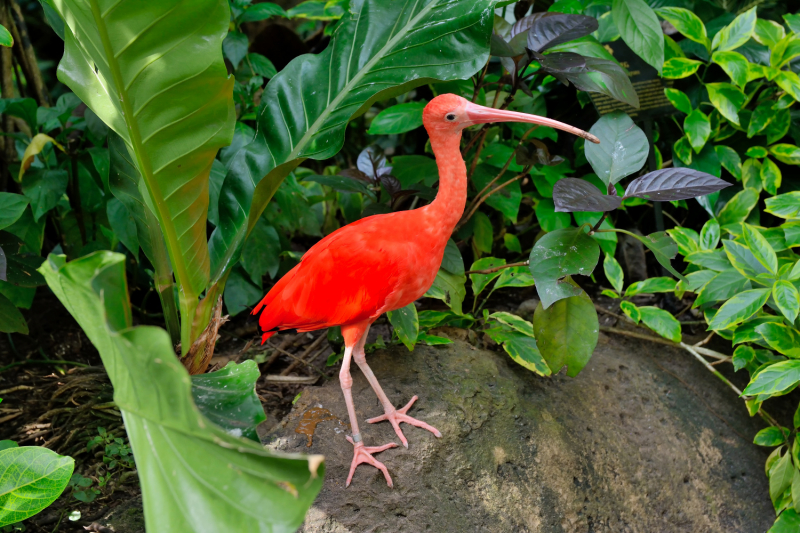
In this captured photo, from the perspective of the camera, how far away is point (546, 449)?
2.36 meters

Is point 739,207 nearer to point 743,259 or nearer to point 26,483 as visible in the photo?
point 743,259

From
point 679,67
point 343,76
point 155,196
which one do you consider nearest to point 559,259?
point 343,76

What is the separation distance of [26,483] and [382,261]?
4.09ft

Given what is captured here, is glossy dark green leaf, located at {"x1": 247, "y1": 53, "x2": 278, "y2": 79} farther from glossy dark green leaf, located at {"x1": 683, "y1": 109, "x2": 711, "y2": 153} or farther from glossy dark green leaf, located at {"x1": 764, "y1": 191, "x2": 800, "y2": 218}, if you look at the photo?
glossy dark green leaf, located at {"x1": 764, "y1": 191, "x2": 800, "y2": 218}

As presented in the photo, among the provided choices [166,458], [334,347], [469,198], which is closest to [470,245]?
[469,198]

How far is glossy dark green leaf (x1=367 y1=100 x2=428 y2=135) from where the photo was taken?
2.85 meters

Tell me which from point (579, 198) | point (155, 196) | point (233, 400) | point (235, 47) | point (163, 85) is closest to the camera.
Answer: point (233, 400)

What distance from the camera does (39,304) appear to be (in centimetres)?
316

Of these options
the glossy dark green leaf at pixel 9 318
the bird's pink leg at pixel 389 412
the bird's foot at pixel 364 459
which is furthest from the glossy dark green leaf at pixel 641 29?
the glossy dark green leaf at pixel 9 318

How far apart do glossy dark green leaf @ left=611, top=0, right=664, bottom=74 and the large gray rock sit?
1.39 meters

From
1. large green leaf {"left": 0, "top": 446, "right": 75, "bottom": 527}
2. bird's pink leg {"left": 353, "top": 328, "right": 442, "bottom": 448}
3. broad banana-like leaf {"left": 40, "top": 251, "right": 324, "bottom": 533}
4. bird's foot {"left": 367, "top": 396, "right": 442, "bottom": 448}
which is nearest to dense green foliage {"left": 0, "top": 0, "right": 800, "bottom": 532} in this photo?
broad banana-like leaf {"left": 40, "top": 251, "right": 324, "bottom": 533}

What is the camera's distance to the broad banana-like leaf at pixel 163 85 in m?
1.64

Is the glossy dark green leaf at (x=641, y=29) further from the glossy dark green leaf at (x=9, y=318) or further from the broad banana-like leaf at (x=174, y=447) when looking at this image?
the glossy dark green leaf at (x=9, y=318)

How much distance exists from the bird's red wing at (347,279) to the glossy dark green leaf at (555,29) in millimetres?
982
